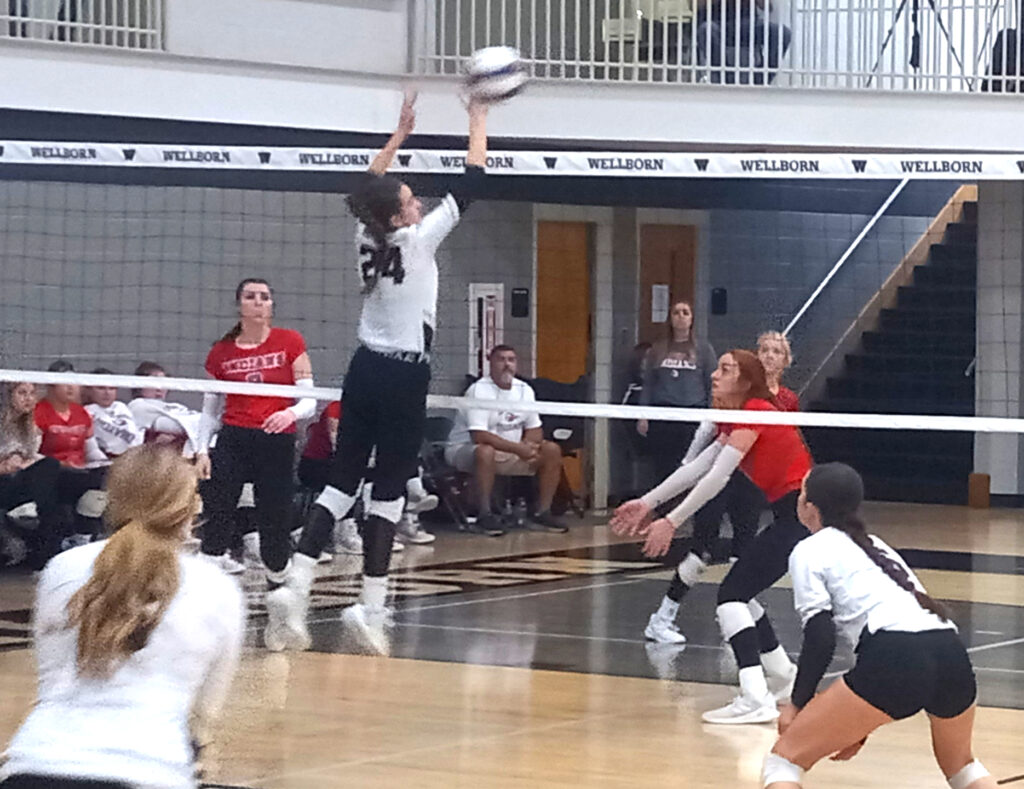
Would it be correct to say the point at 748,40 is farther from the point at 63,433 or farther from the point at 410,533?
the point at 63,433

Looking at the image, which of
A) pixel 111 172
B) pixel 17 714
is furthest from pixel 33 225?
pixel 17 714

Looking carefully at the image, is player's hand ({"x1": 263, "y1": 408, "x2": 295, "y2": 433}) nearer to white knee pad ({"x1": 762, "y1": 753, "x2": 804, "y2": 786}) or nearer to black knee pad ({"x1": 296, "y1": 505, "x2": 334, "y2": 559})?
black knee pad ({"x1": 296, "y1": 505, "x2": 334, "y2": 559})

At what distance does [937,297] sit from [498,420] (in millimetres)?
6242

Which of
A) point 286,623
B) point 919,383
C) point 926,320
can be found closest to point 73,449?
point 286,623

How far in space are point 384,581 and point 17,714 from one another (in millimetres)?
2017

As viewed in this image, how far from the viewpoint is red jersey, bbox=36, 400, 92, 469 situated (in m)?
12.7

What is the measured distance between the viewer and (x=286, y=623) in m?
10.1

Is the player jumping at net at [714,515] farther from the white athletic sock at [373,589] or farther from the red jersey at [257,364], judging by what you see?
the red jersey at [257,364]

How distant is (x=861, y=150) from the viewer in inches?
639

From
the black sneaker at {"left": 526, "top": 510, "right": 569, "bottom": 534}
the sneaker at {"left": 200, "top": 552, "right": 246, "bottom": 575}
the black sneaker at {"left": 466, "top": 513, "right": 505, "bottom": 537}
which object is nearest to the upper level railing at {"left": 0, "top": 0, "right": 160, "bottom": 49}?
the sneaker at {"left": 200, "top": 552, "right": 246, "bottom": 575}

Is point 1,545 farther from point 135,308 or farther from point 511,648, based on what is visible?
point 511,648

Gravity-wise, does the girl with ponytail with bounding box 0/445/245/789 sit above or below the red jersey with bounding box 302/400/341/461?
above

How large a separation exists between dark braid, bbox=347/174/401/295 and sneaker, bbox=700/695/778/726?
2233 millimetres

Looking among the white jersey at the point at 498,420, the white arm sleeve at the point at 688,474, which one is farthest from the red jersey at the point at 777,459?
the white jersey at the point at 498,420
